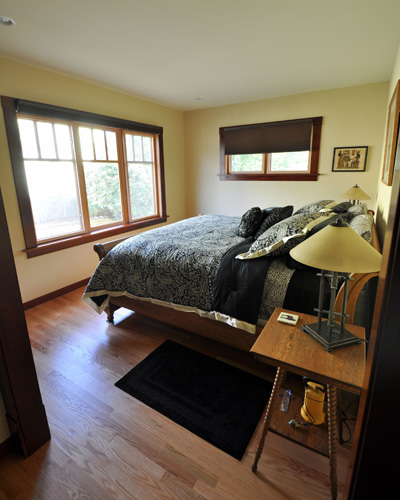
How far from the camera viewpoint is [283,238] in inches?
77.1

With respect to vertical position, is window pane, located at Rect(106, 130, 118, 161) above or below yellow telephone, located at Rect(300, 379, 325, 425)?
above

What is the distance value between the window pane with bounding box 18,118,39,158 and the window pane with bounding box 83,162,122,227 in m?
0.64

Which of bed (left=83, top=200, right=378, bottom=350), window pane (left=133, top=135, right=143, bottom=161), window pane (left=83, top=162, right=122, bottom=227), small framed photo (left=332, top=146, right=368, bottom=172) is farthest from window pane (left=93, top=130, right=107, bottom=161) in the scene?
small framed photo (left=332, top=146, right=368, bottom=172)

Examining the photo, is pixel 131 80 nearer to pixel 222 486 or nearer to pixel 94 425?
pixel 94 425

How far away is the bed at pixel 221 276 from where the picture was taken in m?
1.88

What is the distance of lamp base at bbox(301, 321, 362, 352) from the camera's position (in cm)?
126

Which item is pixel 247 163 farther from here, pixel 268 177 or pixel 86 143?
pixel 86 143

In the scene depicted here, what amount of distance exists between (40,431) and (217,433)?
1.00 metres

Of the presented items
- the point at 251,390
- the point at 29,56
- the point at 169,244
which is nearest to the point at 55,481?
the point at 251,390

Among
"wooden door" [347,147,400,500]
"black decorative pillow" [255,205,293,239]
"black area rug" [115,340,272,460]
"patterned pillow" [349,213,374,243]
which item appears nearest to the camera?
"wooden door" [347,147,400,500]

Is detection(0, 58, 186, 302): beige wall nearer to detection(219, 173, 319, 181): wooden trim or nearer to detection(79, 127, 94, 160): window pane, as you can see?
detection(79, 127, 94, 160): window pane

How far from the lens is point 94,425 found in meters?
1.65

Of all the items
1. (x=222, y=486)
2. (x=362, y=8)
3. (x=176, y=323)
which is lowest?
(x=222, y=486)

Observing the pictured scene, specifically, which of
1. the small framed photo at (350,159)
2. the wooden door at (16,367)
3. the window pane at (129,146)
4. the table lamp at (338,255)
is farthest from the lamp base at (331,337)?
the window pane at (129,146)
